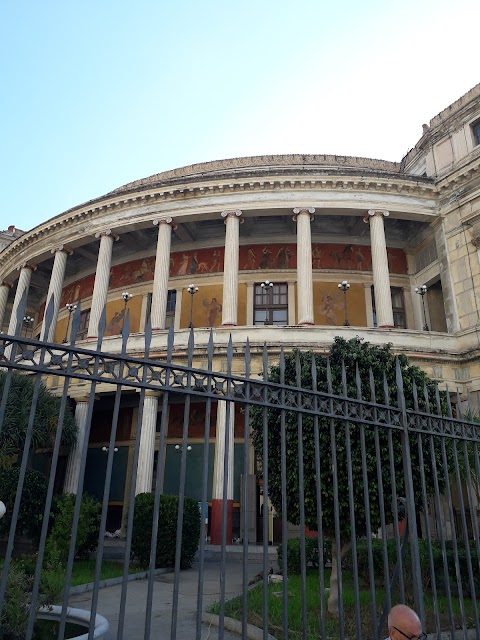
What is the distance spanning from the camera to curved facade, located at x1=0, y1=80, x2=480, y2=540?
698 inches

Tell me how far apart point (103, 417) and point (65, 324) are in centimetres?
548

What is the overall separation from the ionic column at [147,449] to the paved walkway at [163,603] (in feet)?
15.3

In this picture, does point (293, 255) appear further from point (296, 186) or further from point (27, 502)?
point (27, 502)

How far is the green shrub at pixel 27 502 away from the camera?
38.0 ft

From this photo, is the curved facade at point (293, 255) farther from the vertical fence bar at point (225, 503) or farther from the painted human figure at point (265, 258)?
the vertical fence bar at point (225, 503)

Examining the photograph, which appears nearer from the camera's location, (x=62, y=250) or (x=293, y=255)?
(x=293, y=255)

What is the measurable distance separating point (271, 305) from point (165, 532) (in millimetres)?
12007

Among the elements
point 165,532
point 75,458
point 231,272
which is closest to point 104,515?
point 165,532

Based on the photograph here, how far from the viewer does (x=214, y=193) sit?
798 inches

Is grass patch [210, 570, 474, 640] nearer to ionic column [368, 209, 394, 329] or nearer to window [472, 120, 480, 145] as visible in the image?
ionic column [368, 209, 394, 329]

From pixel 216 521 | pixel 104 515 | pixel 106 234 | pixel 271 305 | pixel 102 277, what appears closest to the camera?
pixel 104 515

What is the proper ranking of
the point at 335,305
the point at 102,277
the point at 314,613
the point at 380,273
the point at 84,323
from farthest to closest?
the point at 84,323, the point at 335,305, the point at 102,277, the point at 380,273, the point at 314,613

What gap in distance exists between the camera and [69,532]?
33.5 ft

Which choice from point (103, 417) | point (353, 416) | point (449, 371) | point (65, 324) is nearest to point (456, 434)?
point (353, 416)
